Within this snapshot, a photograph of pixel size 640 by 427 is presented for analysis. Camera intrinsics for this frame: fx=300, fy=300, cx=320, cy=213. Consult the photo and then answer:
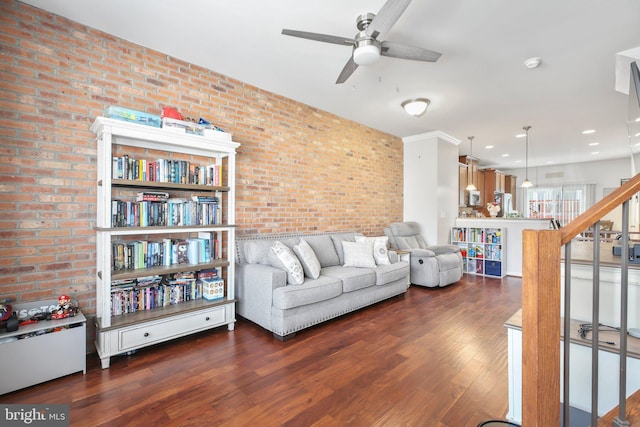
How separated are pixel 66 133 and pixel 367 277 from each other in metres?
3.11

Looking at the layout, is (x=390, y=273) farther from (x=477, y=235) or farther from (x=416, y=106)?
(x=477, y=235)

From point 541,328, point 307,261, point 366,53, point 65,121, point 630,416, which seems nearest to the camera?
point 541,328

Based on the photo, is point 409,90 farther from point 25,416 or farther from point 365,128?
point 25,416

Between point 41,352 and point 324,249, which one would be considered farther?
point 324,249

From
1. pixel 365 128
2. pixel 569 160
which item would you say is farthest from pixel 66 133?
pixel 569 160

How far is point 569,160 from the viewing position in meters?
8.48

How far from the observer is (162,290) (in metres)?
2.74

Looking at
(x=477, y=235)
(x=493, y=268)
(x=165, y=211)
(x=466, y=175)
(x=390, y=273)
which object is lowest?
(x=493, y=268)

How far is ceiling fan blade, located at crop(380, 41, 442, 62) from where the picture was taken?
2.27 meters

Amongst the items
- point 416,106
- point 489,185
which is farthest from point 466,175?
point 416,106

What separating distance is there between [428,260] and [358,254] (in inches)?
55.1

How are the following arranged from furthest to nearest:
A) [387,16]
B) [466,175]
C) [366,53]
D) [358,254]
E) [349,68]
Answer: [466,175], [358,254], [349,68], [366,53], [387,16]

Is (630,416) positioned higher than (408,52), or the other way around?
(408,52)

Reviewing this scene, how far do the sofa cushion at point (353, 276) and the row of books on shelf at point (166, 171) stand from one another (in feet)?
5.21
